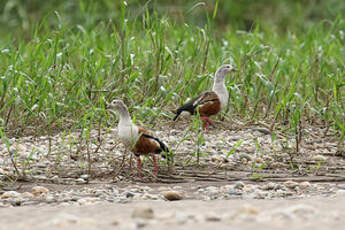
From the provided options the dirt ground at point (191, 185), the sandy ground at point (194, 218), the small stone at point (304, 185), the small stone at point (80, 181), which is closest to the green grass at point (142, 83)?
the dirt ground at point (191, 185)

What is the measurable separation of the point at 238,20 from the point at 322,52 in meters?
5.33

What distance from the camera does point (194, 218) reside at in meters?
3.16

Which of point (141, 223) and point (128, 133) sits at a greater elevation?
point (128, 133)

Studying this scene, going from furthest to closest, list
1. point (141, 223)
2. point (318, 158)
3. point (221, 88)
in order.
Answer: point (221, 88) → point (318, 158) → point (141, 223)

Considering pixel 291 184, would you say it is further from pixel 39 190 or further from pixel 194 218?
pixel 39 190

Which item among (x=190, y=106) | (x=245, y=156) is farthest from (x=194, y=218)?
(x=190, y=106)

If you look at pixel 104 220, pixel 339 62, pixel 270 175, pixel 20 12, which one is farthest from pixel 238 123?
pixel 20 12

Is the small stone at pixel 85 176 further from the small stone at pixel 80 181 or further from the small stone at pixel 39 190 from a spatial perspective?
the small stone at pixel 39 190

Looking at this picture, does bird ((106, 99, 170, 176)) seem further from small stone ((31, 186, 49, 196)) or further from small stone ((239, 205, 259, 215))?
small stone ((239, 205, 259, 215))

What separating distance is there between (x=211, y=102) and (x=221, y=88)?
9.8 inches

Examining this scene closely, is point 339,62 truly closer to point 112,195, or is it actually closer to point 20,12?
point 112,195

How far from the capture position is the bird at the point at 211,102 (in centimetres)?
608

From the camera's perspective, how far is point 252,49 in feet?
23.5

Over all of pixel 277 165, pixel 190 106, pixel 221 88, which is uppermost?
pixel 221 88
